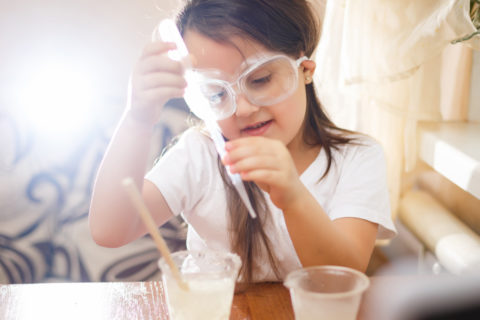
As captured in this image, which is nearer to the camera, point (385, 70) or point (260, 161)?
point (260, 161)

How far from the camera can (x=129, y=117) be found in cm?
93

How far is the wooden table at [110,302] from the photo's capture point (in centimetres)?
78

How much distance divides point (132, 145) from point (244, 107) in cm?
23

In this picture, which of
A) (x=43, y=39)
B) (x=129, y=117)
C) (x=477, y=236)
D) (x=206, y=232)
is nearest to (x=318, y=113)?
(x=206, y=232)

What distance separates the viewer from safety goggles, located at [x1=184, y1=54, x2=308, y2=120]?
0.97 m

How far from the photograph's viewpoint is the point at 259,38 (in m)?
1.03

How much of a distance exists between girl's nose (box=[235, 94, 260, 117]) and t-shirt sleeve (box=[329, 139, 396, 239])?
289 mm

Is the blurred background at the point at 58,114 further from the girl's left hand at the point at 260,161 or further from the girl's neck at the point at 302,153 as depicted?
the girl's left hand at the point at 260,161

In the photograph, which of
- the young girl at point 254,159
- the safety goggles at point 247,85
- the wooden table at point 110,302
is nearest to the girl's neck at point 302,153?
the young girl at point 254,159

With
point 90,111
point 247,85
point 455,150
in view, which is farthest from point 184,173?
point 455,150

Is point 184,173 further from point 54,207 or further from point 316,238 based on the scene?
point 54,207

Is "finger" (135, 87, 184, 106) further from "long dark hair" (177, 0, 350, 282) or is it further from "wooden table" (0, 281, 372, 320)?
"wooden table" (0, 281, 372, 320)

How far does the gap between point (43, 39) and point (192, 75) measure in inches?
32.3

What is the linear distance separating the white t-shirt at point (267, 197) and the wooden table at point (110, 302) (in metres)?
0.30
